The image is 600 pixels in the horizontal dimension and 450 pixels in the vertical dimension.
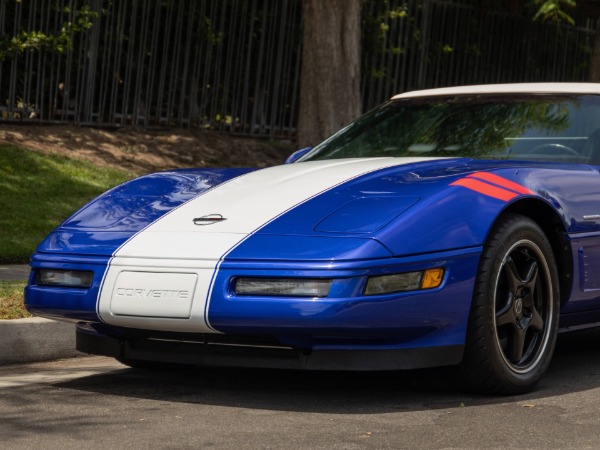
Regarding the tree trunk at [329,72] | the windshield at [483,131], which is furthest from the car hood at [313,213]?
the tree trunk at [329,72]

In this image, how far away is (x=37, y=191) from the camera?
1188cm


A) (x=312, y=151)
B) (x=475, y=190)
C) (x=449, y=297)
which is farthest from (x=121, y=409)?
(x=312, y=151)

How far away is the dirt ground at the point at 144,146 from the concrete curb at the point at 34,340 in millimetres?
6416

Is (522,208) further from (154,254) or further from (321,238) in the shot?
(154,254)

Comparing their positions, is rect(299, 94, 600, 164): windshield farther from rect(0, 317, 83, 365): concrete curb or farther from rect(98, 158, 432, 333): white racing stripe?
rect(0, 317, 83, 365): concrete curb

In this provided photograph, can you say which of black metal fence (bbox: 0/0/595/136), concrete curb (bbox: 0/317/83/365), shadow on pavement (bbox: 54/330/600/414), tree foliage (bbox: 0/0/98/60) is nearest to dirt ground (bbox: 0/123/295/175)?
black metal fence (bbox: 0/0/595/136)

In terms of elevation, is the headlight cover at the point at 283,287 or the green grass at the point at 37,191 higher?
the headlight cover at the point at 283,287

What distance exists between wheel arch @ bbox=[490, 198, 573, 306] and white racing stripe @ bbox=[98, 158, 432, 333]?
0.79 m

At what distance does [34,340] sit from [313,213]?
6.79 feet

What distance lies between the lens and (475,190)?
5309mm

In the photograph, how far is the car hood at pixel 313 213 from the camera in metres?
5.03

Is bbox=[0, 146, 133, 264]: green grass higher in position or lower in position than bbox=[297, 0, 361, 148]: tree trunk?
lower

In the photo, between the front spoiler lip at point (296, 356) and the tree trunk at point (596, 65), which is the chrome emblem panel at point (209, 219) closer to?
the front spoiler lip at point (296, 356)

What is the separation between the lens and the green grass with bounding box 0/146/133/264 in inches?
409
